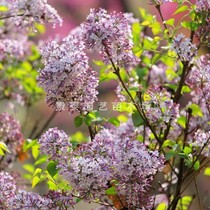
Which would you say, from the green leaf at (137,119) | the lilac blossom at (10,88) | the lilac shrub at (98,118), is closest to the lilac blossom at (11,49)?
the lilac blossom at (10,88)

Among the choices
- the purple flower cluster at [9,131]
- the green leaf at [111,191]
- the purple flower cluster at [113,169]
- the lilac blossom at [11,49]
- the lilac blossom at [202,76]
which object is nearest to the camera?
the purple flower cluster at [113,169]

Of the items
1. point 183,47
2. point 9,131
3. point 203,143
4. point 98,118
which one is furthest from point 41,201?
point 9,131

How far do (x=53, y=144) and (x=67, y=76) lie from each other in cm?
24

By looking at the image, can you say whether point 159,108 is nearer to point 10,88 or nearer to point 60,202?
point 60,202

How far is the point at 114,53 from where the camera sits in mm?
2285

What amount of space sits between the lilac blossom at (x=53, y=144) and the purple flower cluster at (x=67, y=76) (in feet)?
0.32

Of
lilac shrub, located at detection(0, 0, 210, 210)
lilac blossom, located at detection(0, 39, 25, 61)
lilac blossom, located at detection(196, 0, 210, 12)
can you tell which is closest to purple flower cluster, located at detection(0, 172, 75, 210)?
lilac shrub, located at detection(0, 0, 210, 210)

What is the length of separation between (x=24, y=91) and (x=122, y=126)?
1.25 meters

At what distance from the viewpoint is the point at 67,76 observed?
2174 millimetres

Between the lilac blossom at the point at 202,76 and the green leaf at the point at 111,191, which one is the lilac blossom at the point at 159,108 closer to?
the lilac blossom at the point at 202,76

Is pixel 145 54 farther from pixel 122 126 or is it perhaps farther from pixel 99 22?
pixel 99 22

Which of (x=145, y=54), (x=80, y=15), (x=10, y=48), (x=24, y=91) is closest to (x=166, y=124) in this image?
(x=145, y=54)

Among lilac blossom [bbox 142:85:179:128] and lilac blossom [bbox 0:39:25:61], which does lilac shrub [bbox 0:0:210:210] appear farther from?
lilac blossom [bbox 0:39:25:61]

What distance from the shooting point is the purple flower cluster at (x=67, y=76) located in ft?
7.10
